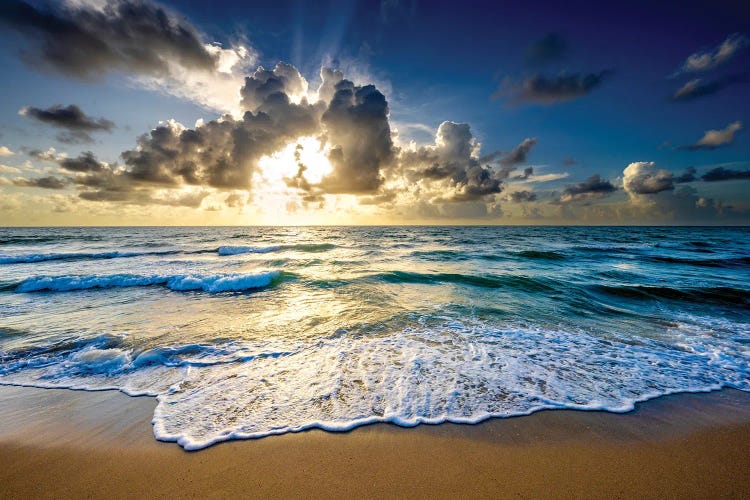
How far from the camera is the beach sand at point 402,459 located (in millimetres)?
2701

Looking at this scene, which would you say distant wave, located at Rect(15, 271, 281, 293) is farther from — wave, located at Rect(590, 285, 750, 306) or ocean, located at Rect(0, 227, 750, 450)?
wave, located at Rect(590, 285, 750, 306)

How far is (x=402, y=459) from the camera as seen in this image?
305 cm

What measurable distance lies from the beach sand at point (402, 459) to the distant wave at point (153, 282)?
340 inches

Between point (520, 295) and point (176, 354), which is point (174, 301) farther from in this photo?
point (520, 295)

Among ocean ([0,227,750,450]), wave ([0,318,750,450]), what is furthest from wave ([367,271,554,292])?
wave ([0,318,750,450])

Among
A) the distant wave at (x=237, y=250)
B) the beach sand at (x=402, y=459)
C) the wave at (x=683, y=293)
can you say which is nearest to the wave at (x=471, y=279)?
the wave at (x=683, y=293)

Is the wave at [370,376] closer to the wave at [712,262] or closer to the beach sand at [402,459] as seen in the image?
the beach sand at [402,459]

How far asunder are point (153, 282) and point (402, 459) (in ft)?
48.0

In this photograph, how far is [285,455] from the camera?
3135 millimetres

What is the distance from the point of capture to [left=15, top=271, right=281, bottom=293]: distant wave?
12086 millimetres

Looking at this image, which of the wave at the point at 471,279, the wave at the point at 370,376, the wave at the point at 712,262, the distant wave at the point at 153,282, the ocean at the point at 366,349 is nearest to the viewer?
the wave at the point at 370,376

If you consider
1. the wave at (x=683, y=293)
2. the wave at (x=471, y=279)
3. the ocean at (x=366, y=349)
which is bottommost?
the wave at (x=683, y=293)

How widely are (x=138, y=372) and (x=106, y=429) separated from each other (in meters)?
1.64

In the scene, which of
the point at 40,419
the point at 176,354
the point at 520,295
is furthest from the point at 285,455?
the point at 520,295
